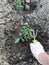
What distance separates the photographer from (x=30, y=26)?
3.35 m

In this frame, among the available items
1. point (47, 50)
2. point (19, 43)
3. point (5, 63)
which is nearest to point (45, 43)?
point (47, 50)

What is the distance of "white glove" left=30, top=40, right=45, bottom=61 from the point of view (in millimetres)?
2936

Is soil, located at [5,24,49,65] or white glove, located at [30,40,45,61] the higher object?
white glove, located at [30,40,45,61]

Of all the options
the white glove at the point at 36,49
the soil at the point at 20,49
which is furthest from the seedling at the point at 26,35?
the white glove at the point at 36,49

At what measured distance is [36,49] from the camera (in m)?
2.96

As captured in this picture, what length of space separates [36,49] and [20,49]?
0.75ft

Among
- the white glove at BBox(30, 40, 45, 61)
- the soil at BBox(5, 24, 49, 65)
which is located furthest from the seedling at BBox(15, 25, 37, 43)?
the white glove at BBox(30, 40, 45, 61)

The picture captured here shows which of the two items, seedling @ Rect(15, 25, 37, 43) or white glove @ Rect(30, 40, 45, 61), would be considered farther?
seedling @ Rect(15, 25, 37, 43)

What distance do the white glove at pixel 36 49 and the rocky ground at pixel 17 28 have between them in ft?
0.28

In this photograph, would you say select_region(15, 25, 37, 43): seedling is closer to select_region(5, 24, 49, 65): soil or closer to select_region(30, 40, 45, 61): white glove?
select_region(5, 24, 49, 65): soil

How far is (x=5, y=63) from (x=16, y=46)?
270mm

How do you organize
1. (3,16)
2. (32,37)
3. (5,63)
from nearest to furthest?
(5,63) → (32,37) → (3,16)

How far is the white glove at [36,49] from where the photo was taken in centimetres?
294

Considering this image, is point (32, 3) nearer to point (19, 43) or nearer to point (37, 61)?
point (19, 43)
